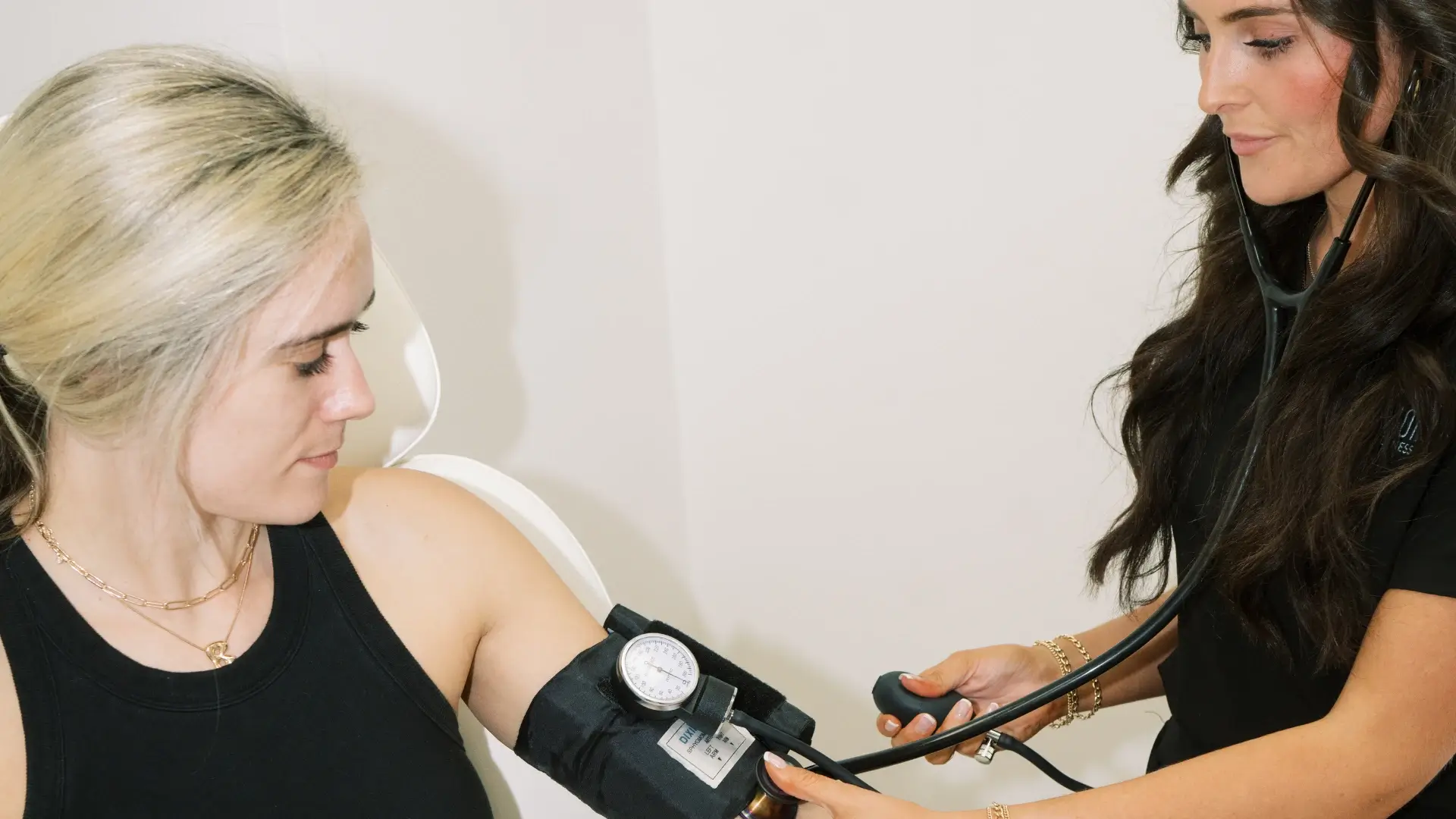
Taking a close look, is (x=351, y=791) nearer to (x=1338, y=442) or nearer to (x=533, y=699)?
(x=533, y=699)

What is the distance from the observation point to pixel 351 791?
1141 mm

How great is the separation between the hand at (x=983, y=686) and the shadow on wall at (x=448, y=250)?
2.62 feet

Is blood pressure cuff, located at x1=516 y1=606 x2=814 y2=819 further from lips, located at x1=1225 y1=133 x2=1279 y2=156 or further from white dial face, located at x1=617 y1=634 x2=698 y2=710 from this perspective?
lips, located at x1=1225 y1=133 x2=1279 y2=156

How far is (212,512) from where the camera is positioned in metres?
1.12

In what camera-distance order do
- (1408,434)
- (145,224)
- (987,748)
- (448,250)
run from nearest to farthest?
(145,224) < (1408,434) < (987,748) < (448,250)

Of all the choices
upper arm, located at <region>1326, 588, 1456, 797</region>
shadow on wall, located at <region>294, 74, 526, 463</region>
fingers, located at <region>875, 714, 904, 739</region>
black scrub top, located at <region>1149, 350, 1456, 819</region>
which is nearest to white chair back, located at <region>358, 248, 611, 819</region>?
fingers, located at <region>875, 714, 904, 739</region>

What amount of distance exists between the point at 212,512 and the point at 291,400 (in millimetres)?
145

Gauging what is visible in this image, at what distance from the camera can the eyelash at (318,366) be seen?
1.05 m

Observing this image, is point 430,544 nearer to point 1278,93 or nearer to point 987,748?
point 987,748

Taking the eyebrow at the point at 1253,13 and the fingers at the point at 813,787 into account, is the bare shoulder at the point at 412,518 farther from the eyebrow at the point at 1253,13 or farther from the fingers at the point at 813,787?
the eyebrow at the point at 1253,13

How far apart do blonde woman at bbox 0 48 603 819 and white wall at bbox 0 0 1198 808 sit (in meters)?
0.62

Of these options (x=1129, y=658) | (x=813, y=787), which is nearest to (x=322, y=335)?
(x=813, y=787)

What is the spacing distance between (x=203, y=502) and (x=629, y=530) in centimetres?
125

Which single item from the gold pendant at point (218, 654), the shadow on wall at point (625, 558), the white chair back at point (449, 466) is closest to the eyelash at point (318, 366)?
the white chair back at point (449, 466)
